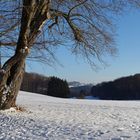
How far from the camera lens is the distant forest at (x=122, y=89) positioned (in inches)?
3996

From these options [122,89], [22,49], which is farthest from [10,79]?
[122,89]

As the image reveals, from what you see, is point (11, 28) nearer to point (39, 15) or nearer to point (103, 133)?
point (39, 15)

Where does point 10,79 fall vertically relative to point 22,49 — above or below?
below

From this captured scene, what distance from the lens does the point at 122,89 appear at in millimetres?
105438

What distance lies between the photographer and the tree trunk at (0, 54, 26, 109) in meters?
19.2

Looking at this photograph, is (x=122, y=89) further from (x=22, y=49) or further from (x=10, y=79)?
(x=22, y=49)

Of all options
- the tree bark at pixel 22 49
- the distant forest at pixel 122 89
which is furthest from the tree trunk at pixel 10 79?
the distant forest at pixel 122 89

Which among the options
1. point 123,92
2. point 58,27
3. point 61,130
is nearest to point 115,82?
point 123,92

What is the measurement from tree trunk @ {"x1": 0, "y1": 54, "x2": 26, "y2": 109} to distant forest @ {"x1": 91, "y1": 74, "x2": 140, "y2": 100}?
79.6 metres

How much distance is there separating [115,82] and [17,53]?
9352 cm

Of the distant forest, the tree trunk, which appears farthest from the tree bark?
the distant forest

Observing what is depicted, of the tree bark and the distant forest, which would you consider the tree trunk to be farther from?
the distant forest

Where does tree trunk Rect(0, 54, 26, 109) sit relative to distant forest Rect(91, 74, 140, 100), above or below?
below

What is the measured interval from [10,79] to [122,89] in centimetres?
8741
